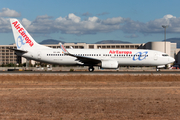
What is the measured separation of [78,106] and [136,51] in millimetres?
26377

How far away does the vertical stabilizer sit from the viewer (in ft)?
116

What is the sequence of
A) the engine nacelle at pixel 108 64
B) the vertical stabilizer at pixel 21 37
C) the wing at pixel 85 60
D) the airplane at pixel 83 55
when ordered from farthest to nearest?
the vertical stabilizer at pixel 21 37 < the airplane at pixel 83 55 < the engine nacelle at pixel 108 64 < the wing at pixel 85 60

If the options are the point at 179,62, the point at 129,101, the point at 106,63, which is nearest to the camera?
the point at 129,101

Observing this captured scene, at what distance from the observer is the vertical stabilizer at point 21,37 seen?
35.5 metres

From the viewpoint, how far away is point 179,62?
370 ft

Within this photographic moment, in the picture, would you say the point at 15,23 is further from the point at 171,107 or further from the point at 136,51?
the point at 171,107

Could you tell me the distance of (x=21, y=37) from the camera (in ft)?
117

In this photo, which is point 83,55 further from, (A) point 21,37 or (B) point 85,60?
(A) point 21,37

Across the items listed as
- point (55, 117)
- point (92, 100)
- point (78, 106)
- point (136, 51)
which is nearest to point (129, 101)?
point (92, 100)

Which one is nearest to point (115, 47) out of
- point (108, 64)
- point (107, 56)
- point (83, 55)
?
point (107, 56)

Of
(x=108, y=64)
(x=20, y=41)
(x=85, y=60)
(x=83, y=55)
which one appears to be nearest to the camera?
(x=108, y=64)

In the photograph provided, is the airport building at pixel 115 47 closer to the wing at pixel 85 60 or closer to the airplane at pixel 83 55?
the airplane at pixel 83 55

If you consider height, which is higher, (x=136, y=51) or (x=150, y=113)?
(x=136, y=51)

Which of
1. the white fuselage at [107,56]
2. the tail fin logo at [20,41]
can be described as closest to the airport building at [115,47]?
the white fuselage at [107,56]
